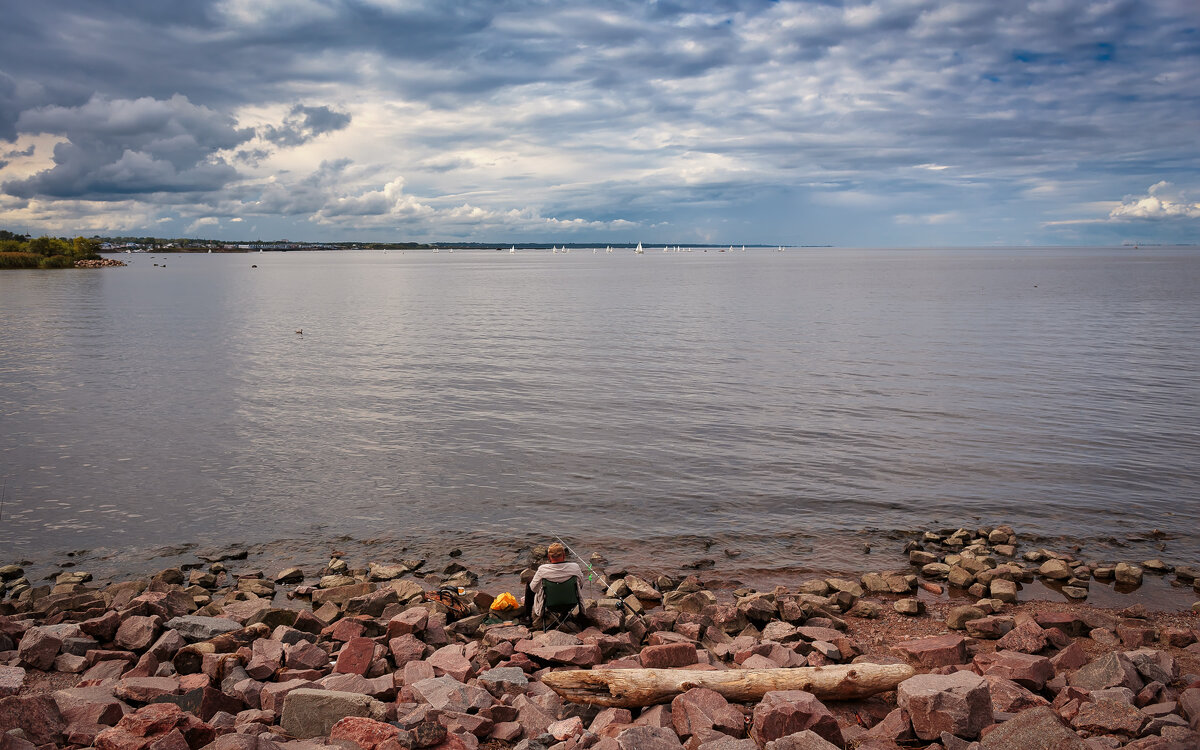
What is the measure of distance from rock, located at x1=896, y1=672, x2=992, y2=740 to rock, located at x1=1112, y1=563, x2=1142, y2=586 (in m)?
10.1

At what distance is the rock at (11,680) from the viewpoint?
1170 cm

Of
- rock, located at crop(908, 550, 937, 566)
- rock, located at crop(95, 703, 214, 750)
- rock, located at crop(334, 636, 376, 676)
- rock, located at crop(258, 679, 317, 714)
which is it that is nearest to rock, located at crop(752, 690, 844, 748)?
rock, located at crop(334, 636, 376, 676)

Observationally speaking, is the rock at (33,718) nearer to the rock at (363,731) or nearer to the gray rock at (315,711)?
the gray rock at (315,711)

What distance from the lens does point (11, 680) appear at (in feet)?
39.1

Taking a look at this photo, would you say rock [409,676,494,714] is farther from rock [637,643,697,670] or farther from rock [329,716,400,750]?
rock [637,643,697,670]

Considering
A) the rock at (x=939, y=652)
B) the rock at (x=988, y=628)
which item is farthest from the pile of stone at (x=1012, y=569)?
the rock at (x=939, y=652)

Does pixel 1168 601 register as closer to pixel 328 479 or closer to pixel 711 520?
pixel 711 520

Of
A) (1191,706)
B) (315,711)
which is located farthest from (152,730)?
(1191,706)

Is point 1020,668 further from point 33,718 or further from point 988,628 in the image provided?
point 33,718

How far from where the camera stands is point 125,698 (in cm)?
1141

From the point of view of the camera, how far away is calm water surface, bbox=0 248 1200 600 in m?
22.2

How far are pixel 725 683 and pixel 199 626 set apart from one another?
31.1ft

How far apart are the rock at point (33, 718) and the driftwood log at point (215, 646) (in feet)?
9.04

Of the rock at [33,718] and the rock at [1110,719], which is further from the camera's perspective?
the rock at [1110,719]
